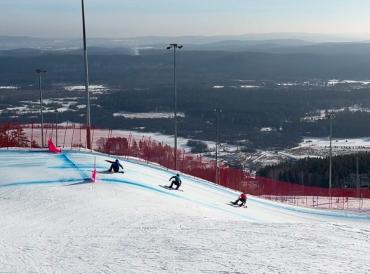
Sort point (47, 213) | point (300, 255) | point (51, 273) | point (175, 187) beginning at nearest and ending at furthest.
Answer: point (51, 273) < point (300, 255) < point (47, 213) < point (175, 187)

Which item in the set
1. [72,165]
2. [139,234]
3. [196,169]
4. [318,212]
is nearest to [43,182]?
[72,165]

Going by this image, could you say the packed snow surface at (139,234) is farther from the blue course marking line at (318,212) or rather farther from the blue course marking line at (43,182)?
the blue course marking line at (318,212)

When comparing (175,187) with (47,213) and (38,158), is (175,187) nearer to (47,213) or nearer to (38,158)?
(38,158)

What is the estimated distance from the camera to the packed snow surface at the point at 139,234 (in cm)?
1228

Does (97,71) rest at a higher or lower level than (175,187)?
higher

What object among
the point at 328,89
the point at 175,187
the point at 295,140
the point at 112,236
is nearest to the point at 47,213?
the point at 112,236

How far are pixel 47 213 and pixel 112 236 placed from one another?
319cm

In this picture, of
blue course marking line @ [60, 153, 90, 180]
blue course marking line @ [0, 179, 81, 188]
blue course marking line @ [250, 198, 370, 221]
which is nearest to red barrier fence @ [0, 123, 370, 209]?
blue course marking line @ [250, 198, 370, 221]

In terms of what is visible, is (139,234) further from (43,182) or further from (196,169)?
(196,169)

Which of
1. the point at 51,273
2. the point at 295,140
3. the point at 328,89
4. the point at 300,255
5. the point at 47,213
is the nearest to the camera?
the point at 51,273

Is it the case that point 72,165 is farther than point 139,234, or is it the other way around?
point 72,165

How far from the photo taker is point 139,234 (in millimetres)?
14633

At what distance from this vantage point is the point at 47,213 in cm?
1683

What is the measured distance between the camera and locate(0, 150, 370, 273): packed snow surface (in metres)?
12.3
